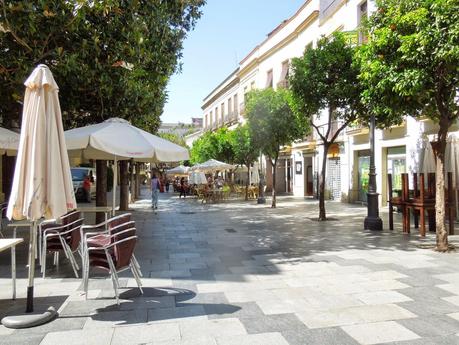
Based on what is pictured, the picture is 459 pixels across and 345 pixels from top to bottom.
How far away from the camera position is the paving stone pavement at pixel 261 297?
4.00 meters

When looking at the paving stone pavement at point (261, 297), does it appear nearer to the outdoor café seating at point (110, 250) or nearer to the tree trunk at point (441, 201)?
the tree trunk at point (441, 201)

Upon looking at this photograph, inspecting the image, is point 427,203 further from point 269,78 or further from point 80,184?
point 269,78

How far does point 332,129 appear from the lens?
22.1m

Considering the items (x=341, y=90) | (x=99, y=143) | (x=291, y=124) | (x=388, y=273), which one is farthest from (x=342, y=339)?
(x=291, y=124)

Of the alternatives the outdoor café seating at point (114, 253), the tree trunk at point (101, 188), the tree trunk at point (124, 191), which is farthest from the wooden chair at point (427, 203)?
the tree trunk at point (124, 191)

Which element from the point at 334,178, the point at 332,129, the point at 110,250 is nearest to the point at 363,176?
the point at 334,178

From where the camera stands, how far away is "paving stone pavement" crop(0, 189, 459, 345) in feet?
13.1

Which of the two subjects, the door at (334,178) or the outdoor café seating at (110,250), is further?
the door at (334,178)

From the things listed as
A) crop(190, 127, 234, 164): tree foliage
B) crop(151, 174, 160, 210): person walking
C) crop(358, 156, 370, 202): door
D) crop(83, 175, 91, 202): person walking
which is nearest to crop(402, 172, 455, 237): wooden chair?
crop(358, 156, 370, 202): door

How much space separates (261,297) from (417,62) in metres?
4.88

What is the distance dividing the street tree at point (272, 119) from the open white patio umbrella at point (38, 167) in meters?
13.5

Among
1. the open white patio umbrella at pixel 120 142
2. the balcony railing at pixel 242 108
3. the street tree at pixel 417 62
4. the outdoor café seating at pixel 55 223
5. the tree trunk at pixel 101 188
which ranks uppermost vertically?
the balcony railing at pixel 242 108

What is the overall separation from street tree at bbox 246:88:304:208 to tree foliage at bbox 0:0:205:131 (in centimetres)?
781

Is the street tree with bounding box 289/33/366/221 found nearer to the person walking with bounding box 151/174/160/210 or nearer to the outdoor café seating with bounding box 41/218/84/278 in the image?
the outdoor café seating with bounding box 41/218/84/278
